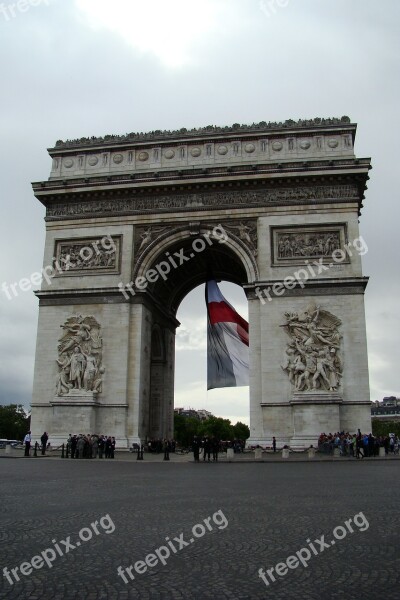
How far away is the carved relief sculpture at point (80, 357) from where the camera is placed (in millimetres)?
29969

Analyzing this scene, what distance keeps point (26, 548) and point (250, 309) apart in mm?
24701

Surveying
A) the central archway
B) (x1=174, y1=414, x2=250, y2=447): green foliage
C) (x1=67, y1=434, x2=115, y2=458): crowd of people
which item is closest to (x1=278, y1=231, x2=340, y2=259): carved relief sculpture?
the central archway

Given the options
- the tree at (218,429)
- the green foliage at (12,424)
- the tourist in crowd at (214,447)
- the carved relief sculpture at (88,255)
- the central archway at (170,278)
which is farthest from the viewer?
the tree at (218,429)

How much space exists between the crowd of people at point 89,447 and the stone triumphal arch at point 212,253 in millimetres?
2556

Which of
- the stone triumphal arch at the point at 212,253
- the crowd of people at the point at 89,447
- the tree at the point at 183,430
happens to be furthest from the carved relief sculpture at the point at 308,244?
the tree at the point at 183,430

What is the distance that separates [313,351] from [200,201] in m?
9.72

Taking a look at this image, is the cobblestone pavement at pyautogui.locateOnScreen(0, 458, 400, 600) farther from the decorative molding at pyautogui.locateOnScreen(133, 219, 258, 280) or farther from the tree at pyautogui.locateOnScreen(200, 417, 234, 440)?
the tree at pyautogui.locateOnScreen(200, 417, 234, 440)

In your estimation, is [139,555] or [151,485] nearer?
[139,555]

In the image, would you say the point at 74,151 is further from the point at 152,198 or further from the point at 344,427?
the point at 344,427

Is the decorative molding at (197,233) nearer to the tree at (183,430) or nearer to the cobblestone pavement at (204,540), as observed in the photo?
the cobblestone pavement at (204,540)

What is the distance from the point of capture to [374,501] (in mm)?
9664

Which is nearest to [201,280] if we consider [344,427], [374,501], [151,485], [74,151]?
[74,151]

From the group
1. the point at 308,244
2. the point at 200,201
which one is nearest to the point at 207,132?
the point at 200,201

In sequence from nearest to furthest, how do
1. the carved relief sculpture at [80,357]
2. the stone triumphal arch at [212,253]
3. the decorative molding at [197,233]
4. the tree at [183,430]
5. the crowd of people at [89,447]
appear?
the crowd of people at [89,447] → the stone triumphal arch at [212,253] → the carved relief sculpture at [80,357] → the decorative molding at [197,233] → the tree at [183,430]
